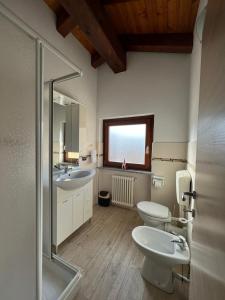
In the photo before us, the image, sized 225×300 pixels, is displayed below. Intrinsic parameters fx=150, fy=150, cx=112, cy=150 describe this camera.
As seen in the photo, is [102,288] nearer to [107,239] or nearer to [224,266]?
[107,239]

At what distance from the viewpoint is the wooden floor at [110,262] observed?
47.8 inches

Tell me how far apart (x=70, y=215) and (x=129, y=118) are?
6.04ft

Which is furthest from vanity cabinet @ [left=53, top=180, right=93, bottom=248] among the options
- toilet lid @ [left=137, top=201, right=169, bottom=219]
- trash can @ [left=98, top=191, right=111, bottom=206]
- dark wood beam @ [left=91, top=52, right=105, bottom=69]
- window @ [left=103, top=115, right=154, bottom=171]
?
dark wood beam @ [left=91, top=52, right=105, bottom=69]

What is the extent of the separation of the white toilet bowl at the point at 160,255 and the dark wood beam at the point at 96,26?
2.16 meters

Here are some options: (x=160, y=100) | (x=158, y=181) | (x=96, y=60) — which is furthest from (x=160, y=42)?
(x=158, y=181)

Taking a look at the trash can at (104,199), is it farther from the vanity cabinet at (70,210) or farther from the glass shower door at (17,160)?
the glass shower door at (17,160)

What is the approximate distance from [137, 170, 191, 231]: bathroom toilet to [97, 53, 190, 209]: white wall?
0.49 metres

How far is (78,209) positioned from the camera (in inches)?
75.4

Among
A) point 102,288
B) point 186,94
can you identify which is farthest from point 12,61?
point 186,94

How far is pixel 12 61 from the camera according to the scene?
677mm

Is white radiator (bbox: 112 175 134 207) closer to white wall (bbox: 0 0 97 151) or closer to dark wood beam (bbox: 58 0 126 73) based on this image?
white wall (bbox: 0 0 97 151)

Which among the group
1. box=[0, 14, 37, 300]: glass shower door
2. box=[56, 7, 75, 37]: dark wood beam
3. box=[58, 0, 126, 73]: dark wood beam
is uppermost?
box=[56, 7, 75, 37]: dark wood beam

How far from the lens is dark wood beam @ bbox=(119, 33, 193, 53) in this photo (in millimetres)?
1937

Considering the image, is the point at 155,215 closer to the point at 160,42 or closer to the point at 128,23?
the point at 160,42
